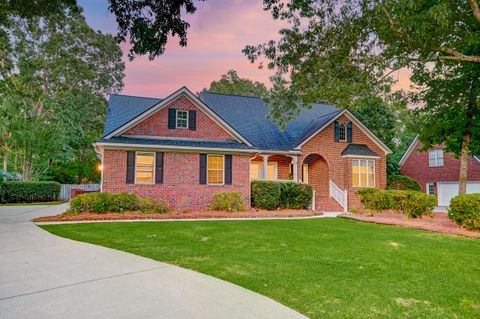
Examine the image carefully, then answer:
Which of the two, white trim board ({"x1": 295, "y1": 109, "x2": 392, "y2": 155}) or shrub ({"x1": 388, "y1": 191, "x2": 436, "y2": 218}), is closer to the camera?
shrub ({"x1": 388, "y1": 191, "x2": 436, "y2": 218})

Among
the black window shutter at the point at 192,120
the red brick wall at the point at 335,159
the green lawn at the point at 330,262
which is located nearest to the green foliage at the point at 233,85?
the red brick wall at the point at 335,159

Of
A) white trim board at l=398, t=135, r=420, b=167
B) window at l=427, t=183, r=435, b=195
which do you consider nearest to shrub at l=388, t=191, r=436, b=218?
window at l=427, t=183, r=435, b=195

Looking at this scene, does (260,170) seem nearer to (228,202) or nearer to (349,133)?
(228,202)

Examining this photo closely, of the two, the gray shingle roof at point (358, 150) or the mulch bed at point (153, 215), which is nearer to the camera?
the mulch bed at point (153, 215)

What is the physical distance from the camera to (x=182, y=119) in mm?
16969

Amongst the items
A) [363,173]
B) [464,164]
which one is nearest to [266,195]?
[363,173]

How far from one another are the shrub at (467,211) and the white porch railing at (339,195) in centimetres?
671

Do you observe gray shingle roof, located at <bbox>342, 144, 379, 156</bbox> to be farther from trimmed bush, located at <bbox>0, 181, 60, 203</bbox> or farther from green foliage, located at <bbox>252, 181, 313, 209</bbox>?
trimmed bush, located at <bbox>0, 181, 60, 203</bbox>

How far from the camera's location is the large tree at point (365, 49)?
1103cm

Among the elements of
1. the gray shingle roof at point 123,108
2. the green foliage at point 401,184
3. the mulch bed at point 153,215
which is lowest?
the mulch bed at point 153,215

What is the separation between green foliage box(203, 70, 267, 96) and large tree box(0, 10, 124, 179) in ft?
49.8

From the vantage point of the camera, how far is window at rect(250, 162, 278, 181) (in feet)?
67.3

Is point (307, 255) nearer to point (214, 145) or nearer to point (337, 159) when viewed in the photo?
point (214, 145)

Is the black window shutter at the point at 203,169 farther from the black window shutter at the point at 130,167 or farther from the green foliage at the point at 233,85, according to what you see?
the green foliage at the point at 233,85
